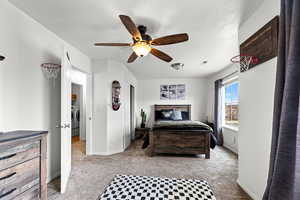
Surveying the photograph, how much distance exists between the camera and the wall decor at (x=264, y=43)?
56.1 inches

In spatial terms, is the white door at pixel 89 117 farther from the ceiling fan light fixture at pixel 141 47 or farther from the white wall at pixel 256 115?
the white wall at pixel 256 115

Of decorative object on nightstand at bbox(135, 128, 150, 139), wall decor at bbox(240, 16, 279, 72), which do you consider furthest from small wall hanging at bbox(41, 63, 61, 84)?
decorative object on nightstand at bbox(135, 128, 150, 139)

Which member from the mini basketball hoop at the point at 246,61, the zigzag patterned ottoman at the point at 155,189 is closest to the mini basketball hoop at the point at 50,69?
the zigzag patterned ottoman at the point at 155,189

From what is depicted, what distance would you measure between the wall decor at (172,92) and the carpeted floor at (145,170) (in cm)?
268

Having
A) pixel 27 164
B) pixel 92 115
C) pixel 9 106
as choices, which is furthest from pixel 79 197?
pixel 92 115

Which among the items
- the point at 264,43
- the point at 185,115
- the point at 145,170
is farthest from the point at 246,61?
the point at 185,115

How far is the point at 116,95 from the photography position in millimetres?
3559

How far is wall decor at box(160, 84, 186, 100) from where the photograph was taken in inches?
224

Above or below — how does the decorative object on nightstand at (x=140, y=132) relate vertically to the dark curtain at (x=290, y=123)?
Answer: below

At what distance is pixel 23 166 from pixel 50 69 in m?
1.40

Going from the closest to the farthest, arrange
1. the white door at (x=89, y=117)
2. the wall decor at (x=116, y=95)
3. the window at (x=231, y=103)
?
the white door at (x=89, y=117), the wall decor at (x=116, y=95), the window at (x=231, y=103)

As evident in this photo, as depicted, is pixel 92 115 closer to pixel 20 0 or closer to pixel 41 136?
pixel 41 136

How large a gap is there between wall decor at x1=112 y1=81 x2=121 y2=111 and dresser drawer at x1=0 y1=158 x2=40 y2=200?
2.23 metres

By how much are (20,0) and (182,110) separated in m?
5.09
